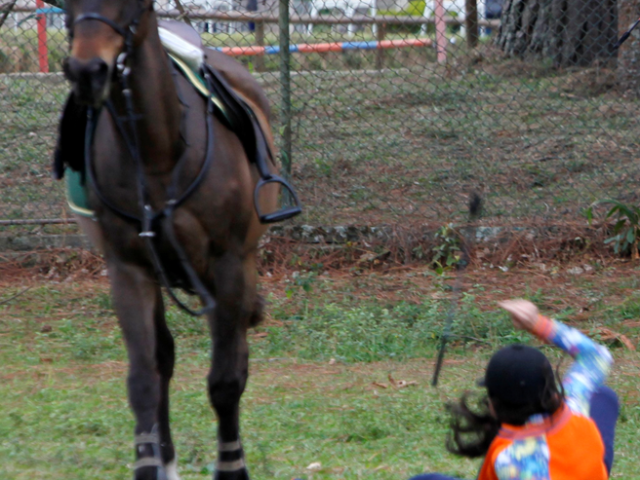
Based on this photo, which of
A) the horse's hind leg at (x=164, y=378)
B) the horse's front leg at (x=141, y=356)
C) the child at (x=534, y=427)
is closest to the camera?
the child at (x=534, y=427)

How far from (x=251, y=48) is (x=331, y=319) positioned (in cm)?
338

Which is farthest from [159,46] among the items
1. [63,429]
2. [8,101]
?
[8,101]

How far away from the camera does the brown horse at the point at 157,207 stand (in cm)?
341

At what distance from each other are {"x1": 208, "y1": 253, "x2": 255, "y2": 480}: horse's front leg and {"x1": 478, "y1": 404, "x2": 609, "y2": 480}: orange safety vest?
5.22 feet

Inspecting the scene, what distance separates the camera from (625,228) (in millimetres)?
7754

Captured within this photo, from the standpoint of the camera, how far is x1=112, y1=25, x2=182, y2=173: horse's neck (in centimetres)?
341

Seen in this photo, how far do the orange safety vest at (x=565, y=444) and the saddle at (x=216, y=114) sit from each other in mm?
1825

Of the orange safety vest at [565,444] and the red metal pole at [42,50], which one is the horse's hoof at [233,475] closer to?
the orange safety vest at [565,444]

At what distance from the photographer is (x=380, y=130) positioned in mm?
8867

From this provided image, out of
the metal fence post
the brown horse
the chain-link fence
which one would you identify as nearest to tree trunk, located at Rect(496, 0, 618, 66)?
the chain-link fence

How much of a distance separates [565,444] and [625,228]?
5.63 m

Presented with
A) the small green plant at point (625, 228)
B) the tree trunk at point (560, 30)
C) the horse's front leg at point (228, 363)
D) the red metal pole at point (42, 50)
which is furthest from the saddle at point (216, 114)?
the tree trunk at point (560, 30)

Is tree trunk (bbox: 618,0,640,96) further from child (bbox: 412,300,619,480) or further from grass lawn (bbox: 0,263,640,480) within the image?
child (bbox: 412,300,619,480)

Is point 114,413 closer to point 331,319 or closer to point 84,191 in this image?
point 84,191
